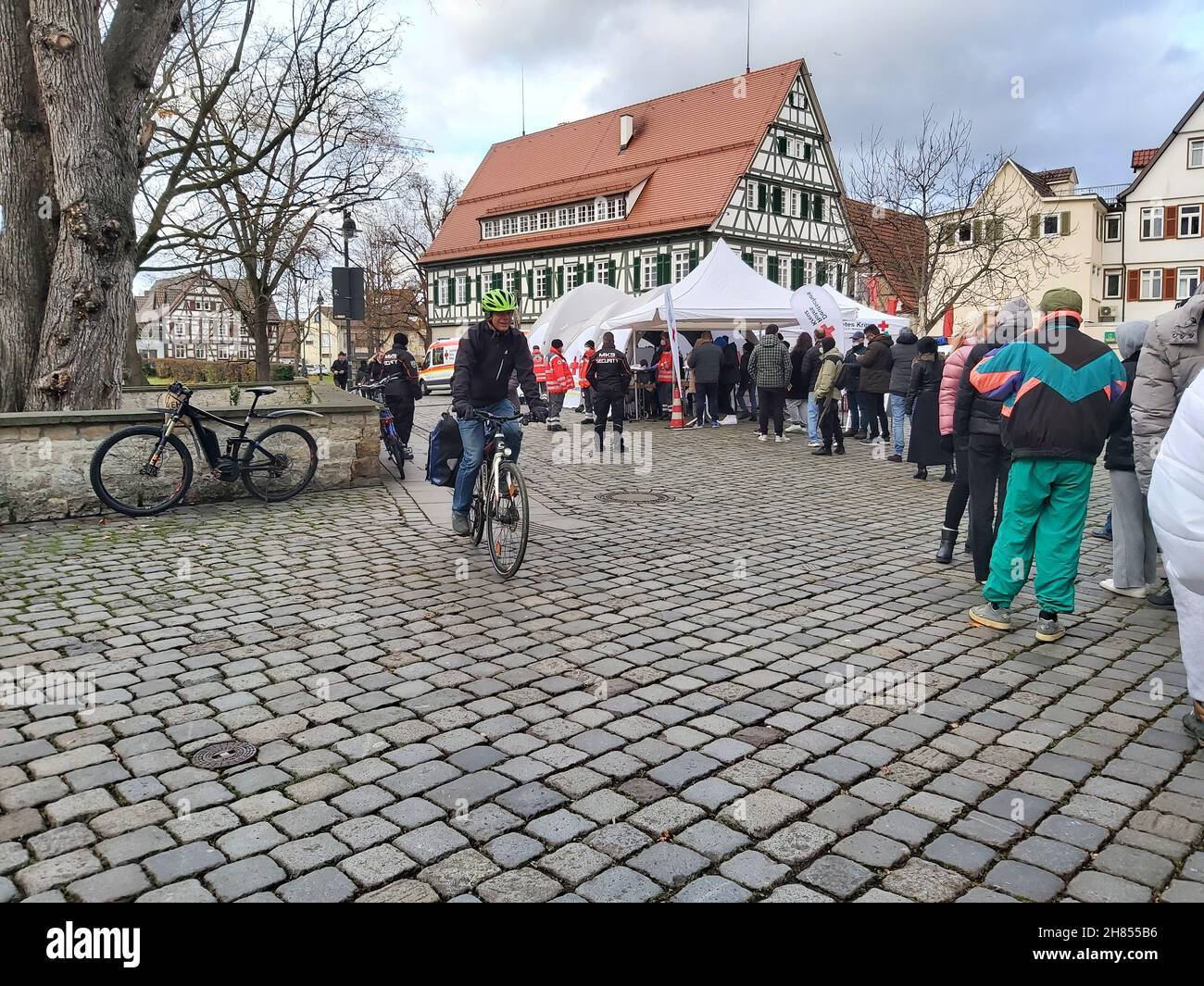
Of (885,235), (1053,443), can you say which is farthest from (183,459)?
(885,235)

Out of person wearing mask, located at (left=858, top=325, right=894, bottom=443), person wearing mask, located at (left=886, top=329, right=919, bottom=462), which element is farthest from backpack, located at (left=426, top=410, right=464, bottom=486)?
person wearing mask, located at (left=858, top=325, right=894, bottom=443)

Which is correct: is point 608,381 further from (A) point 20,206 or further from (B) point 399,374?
(A) point 20,206

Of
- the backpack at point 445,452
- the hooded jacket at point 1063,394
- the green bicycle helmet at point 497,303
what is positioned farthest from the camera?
the backpack at point 445,452

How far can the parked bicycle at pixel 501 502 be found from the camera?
684 cm

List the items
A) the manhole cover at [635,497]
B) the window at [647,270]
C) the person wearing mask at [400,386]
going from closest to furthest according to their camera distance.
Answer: the manhole cover at [635,497] → the person wearing mask at [400,386] → the window at [647,270]

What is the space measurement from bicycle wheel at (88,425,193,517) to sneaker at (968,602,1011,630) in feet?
23.5

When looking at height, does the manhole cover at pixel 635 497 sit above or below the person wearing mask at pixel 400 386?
below

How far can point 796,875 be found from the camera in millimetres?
3025

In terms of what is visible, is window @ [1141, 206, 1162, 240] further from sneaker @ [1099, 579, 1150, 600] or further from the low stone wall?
the low stone wall

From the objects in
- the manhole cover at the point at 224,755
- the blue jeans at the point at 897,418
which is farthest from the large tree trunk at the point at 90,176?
the blue jeans at the point at 897,418

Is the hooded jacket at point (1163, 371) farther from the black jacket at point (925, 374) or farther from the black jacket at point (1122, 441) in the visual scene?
the black jacket at point (925, 374)

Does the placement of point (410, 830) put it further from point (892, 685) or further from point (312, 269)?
point (312, 269)

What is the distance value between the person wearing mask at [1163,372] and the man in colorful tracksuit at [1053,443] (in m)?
0.62
